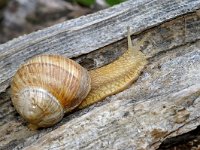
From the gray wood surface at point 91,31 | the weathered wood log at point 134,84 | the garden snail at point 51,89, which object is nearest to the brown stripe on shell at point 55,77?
the garden snail at point 51,89

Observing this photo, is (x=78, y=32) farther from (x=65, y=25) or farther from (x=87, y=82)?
(x=87, y=82)

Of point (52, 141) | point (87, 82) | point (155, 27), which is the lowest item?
point (52, 141)

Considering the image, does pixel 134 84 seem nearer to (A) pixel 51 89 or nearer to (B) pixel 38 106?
(A) pixel 51 89

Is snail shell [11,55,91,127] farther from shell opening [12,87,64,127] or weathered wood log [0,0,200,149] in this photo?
weathered wood log [0,0,200,149]

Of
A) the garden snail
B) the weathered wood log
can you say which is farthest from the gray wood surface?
the garden snail

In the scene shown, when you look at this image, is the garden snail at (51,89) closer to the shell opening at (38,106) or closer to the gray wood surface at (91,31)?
the shell opening at (38,106)

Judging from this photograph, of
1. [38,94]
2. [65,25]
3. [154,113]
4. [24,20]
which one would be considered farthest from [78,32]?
[24,20]

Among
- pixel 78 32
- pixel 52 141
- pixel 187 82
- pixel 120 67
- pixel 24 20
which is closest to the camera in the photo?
pixel 52 141
